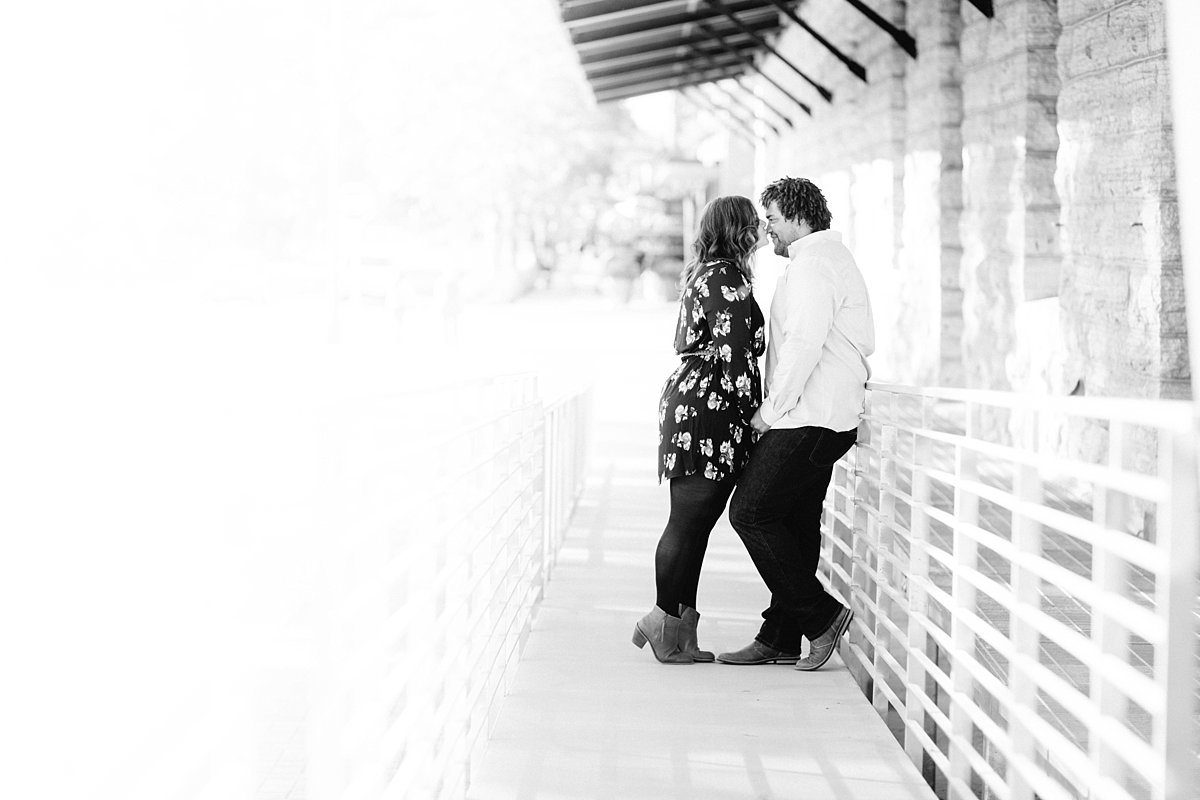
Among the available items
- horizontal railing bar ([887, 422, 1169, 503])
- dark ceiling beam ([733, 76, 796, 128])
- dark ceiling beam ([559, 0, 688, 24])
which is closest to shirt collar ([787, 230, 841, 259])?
horizontal railing bar ([887, 422, 1169, 503])

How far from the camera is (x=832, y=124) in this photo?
16.3 meters

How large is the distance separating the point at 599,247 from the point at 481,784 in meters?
51.2

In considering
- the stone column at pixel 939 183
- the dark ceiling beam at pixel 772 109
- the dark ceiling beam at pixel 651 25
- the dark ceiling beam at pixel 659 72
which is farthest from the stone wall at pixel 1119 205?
the dark ceiling beam at pixel 772 109

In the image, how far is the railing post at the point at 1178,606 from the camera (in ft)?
7.23

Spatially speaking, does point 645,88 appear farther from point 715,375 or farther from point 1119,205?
point 715,375

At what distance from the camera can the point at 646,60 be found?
58.2 ft

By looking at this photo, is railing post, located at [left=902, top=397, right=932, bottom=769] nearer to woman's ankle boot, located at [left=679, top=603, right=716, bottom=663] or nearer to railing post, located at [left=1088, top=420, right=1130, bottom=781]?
woman's ankle boot, located at [left=679, top=603, right=716, bottom=663]

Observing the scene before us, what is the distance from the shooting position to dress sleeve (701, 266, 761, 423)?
4.82m

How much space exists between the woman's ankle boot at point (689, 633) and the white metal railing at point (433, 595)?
56 centimetres

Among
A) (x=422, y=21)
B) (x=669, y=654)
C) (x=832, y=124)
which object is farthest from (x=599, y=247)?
(x=669, y=654)

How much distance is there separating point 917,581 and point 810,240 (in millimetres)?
1144

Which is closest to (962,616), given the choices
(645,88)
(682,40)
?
(682,40)

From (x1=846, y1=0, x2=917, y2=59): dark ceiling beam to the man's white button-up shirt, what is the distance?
283 inches

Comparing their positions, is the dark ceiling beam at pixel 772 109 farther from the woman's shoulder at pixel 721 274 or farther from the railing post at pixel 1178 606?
the railing post at pixel 1178 606
